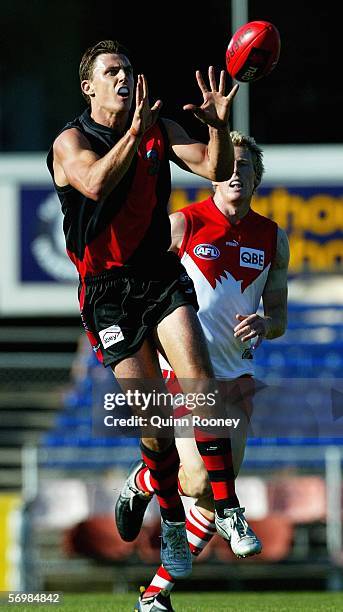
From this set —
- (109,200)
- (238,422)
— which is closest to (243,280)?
(238,422)

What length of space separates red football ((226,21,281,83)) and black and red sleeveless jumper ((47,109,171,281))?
772 millimetres

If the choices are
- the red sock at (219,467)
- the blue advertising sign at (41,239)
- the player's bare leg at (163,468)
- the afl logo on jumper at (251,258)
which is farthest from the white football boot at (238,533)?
the blue advertising sign at (41,239)

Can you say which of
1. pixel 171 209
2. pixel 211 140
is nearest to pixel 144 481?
pixel 211 140

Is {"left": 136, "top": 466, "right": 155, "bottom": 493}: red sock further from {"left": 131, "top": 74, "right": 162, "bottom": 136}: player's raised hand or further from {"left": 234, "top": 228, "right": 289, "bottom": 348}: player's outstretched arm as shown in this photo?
{"left": 131, "top": 74, "right": 162, "bottom": 136}: player's raised hand

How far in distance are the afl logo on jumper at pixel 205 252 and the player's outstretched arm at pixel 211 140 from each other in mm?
884

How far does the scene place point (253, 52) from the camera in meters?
7.00

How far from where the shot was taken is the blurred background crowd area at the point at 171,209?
1227cm

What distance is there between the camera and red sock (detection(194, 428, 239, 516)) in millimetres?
6512

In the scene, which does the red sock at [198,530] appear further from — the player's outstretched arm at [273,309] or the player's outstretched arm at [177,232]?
the player's outstretched arm at [177,232]

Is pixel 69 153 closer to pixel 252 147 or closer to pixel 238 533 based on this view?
pixel 252 147

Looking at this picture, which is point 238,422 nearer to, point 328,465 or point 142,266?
point 142,266

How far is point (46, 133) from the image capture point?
51.1 feet

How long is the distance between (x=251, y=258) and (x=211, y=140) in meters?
1.22

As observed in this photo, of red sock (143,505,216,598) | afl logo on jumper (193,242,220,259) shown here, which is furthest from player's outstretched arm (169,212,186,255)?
red sock (143,505,216,598)
